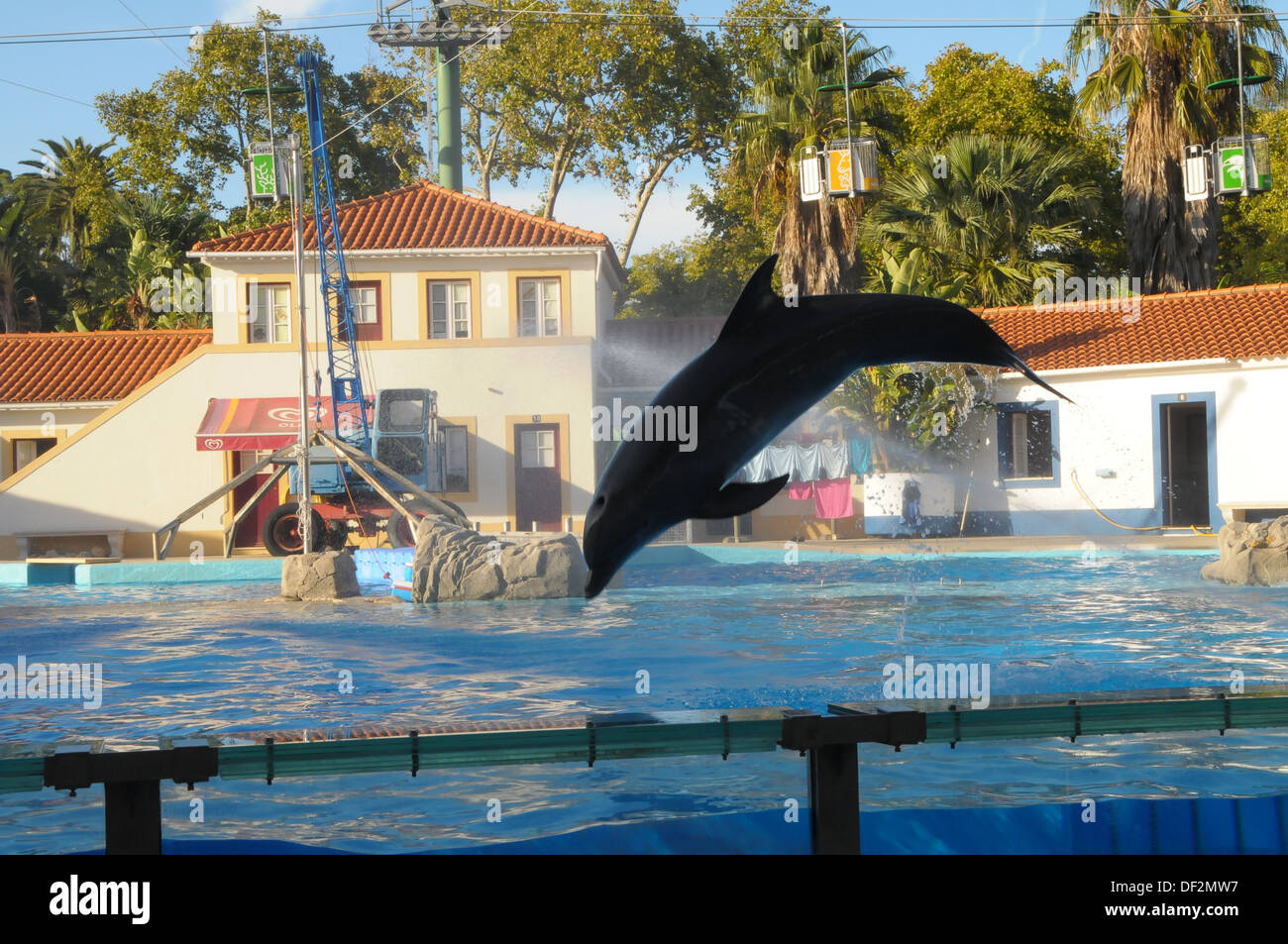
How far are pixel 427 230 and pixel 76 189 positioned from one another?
19.4 meters

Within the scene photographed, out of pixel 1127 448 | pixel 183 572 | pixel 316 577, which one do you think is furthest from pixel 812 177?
pixel 183 572

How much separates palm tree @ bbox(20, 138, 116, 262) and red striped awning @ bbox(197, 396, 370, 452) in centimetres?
1580

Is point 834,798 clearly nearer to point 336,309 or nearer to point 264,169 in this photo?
point 264,169

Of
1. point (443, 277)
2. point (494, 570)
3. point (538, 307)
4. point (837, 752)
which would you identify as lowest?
point (837, 752)

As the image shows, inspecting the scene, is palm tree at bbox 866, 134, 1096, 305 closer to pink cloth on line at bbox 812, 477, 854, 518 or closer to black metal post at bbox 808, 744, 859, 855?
pink cloth on line at bbox 812, 477, 854, 518

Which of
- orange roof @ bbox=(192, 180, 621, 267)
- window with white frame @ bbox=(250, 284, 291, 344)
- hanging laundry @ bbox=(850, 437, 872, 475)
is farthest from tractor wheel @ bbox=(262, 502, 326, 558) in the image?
hanging laundry @ bbox=(850, 437, 872, 475)

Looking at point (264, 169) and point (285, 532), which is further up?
point (264, 169)

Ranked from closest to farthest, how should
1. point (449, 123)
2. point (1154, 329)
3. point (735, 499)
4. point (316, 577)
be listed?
point (735, 499), point (316, 577), point (1154, 329), point (449, 123)

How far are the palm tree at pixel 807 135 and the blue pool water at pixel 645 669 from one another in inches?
373

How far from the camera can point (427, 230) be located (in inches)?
995

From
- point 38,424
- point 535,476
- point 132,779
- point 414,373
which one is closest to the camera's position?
point 132,779

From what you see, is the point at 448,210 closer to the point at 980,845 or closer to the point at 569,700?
the point at 569,700
